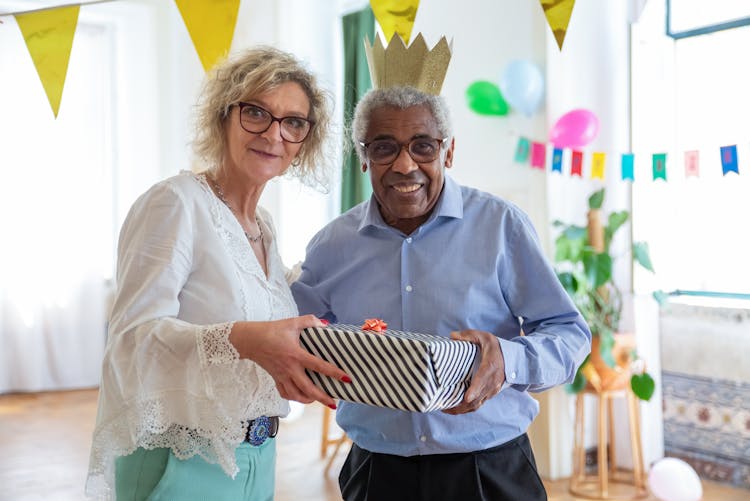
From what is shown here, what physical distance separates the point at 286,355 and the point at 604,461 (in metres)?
3.06

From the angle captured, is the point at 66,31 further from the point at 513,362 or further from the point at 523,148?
the point at 523,148

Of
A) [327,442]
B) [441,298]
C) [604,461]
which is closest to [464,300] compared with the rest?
[441,298]

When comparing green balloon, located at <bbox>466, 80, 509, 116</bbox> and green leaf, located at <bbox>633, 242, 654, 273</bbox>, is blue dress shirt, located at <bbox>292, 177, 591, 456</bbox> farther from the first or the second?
green balloon, located at <bbox>466, 80, 509, 116</bbox>

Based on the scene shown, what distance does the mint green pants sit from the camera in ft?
4.64

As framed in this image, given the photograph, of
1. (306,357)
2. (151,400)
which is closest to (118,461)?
(151,400)

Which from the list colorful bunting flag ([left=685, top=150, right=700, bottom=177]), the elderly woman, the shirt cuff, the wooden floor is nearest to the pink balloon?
colorful bunting flag ([left=685, top=150, right=700, bottom=177])

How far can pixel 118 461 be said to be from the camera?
1.48 metres

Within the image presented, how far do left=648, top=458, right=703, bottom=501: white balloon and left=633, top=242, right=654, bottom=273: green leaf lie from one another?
0.95 metres

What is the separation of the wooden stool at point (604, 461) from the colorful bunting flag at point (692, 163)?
111 centimetres

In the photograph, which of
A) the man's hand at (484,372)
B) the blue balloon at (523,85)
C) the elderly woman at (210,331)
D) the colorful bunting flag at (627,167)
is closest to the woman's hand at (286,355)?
the elderly woman at (210,331)

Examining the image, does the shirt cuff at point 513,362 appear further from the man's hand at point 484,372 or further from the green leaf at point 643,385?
the green leaf at point 643,385

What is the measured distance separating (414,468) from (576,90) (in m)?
3.07

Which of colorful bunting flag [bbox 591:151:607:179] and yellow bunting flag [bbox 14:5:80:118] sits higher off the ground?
yellow bunting flag [bbox 14:5:80:118]

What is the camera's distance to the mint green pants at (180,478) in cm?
142
